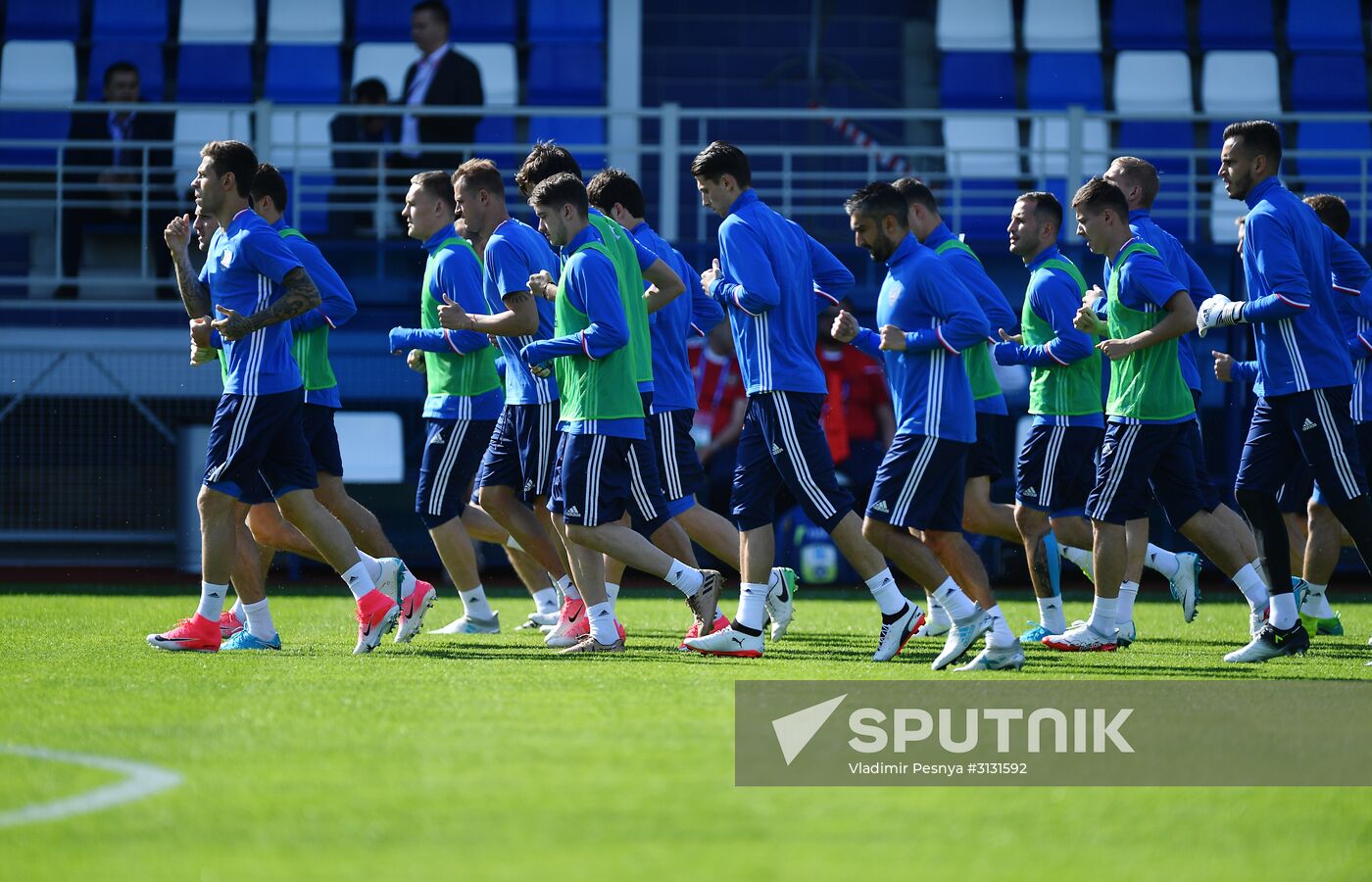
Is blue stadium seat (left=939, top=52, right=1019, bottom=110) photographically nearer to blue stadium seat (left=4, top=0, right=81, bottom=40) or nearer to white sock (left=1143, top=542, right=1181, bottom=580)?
blue stadium seat (left=4, top=0, right=81, bottom=40)

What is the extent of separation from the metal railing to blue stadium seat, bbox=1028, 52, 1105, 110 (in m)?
0.56

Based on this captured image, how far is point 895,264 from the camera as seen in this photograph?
8.29 metres

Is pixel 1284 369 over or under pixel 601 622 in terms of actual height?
over

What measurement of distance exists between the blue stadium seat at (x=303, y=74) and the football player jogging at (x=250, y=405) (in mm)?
11024

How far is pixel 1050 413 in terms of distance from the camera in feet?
30.5

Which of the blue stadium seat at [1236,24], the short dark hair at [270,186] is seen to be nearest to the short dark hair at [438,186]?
the short dark hair at [270,186]

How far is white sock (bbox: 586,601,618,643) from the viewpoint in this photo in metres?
→ 8.38

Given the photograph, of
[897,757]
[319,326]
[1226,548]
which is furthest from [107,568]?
[897,757]

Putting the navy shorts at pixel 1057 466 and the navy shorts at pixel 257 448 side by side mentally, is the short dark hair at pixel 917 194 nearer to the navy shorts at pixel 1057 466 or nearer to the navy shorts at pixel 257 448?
the navy shorts at pixel 1057 466

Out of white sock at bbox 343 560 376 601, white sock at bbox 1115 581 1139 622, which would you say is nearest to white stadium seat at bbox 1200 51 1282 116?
white sock at bbox 1115 581 1139 622

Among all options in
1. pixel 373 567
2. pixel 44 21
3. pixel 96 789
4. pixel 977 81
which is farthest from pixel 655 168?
pixel 96 789

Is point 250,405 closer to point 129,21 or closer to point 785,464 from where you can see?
point 785,464

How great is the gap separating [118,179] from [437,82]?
2967 mm

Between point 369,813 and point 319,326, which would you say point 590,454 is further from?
point 369,813
